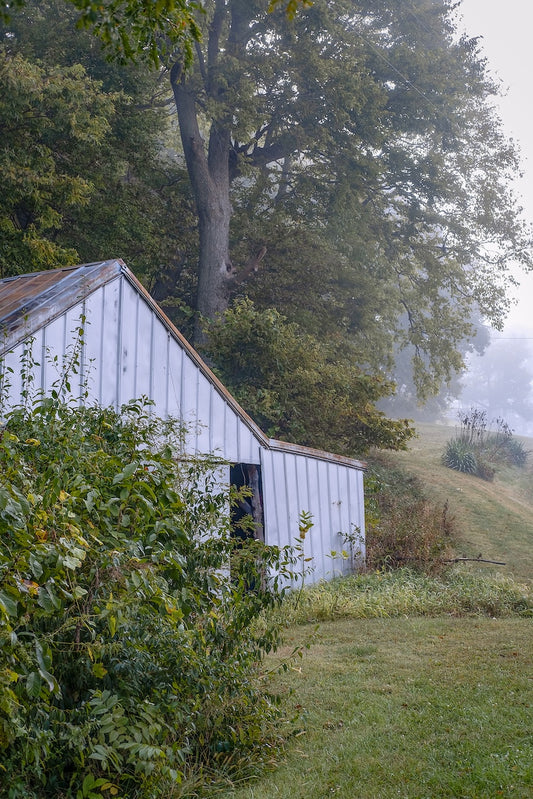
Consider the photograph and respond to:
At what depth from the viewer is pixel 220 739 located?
4633 millimetres

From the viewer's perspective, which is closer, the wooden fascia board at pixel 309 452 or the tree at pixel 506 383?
the wooden fascia board at pixel 309 452

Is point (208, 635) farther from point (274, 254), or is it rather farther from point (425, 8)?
point (425, 8)

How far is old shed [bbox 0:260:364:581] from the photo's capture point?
689 centimetres

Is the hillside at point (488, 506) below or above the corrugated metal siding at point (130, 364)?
below

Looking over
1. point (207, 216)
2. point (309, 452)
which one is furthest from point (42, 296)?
point (207, 216)

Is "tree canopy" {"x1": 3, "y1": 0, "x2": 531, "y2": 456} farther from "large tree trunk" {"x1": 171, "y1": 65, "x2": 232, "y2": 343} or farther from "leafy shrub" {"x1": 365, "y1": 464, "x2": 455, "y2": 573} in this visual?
"leafy shrub" {"x1": 365, "y1": 464, "x2": 455, "y2": 573}

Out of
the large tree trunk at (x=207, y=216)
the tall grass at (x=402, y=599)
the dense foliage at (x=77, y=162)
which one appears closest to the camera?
the tall grass at (x=402, y=599)

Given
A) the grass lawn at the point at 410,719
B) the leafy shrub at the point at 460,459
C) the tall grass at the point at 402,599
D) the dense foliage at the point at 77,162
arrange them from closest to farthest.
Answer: the grass lawn at the point at 410,719, the tall grass at the point at 402,599, the dense foliage at the point at 77,162, the leafy shrub at the point at 460,459

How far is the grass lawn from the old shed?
1136 mm

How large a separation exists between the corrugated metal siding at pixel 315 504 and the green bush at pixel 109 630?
540 centimetres

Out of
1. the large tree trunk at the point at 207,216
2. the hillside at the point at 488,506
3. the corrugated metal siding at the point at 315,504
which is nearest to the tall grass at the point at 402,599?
the corrugated metal siding at the point at 315,504

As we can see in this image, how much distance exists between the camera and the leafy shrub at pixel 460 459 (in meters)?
27.8

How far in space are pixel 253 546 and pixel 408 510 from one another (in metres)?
11.8

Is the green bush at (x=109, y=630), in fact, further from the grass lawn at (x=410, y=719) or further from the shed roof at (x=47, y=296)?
the shed roof at (x=47, y=296)
